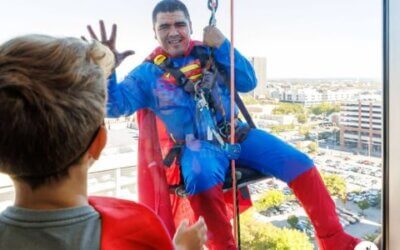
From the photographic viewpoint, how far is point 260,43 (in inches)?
51.0

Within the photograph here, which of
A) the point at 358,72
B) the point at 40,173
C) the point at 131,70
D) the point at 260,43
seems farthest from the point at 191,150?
the point at 358,72

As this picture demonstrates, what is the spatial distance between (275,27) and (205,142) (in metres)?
0.45

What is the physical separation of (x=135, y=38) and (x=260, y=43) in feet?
1.29

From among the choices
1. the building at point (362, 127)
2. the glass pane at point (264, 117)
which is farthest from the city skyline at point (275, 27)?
the building at point (362, 127)

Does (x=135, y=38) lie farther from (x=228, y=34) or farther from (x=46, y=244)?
(x=46, y=244)

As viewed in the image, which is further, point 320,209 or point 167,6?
point 320,209

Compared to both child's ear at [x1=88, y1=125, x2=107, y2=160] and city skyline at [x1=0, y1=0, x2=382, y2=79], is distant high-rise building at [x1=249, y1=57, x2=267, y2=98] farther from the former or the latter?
child's ear at [x1=88, y1=125, x2=107, y2=160]

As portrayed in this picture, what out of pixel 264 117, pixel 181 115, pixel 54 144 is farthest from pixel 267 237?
pixel 54 144

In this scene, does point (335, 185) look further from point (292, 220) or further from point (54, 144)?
point (54, 144)

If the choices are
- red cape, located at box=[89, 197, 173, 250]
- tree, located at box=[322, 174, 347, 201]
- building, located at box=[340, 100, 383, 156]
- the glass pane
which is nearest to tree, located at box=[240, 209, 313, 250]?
the glass pane

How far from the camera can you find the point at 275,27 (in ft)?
4.39

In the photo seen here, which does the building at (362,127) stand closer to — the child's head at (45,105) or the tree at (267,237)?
the tree at (267,237)

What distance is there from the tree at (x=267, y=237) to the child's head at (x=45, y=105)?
0.74 meters

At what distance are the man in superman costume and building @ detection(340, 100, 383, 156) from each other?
1.37 ft
